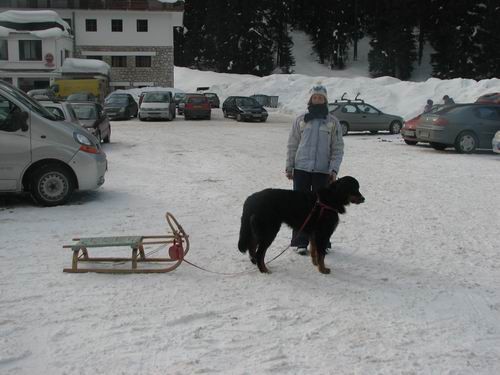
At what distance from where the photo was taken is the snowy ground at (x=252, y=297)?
3.78m

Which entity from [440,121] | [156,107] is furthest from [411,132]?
[156,107]

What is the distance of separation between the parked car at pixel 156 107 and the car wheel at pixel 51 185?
68.5ft

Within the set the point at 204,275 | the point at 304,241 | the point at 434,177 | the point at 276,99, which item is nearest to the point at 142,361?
the point at 204,275

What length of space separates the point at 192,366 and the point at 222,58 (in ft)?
225

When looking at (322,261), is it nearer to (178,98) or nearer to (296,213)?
(296,213)

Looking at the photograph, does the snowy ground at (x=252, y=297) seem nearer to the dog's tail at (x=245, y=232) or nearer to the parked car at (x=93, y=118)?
the dog's tail at (x=245, y=232)

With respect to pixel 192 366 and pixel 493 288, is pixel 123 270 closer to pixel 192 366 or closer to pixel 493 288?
pixel 192 366

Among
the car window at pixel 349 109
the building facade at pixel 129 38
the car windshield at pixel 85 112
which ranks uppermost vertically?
the building facade at pixel 129 38

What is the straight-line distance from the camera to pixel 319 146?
5988 millimetres

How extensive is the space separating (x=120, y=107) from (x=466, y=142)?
18733 millimetres

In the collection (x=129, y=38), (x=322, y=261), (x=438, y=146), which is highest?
(x=129, y=38)

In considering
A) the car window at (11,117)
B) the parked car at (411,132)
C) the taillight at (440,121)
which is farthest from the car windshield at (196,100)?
the car window at (11,117)

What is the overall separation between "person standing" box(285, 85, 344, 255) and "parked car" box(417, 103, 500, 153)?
438 inches

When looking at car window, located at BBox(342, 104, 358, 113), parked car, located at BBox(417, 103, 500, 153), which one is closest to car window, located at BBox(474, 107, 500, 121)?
parked car, located at BBox(417, 103, 500, 153)
